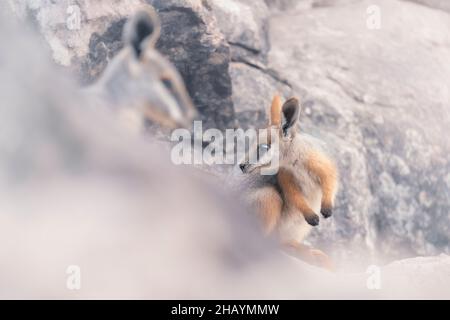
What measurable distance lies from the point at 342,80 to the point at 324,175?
2813mm

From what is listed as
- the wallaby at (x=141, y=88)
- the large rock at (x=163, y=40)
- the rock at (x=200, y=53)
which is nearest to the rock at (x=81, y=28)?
the large rock at (x=163, y=40)

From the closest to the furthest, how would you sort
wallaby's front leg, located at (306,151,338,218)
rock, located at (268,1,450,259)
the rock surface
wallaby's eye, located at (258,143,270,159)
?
1. wallaby's eye, located at (258,143,270,159)
2. wallaby's front leg, located at (306,151,338,218)
3. the rock surface
4. rock, located at (268,1,450,259)

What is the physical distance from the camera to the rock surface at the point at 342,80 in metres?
6.50

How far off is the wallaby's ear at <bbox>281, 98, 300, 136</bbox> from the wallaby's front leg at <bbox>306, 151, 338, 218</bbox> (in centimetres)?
38

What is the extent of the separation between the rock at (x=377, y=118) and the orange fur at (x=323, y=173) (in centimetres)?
163

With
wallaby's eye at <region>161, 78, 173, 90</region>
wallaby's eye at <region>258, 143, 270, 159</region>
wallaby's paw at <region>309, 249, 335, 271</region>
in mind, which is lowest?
wallaby's paw at <region>309, 249, 335, 271</region>

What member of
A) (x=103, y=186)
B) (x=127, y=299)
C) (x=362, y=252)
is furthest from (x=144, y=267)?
(x=362, y=252)

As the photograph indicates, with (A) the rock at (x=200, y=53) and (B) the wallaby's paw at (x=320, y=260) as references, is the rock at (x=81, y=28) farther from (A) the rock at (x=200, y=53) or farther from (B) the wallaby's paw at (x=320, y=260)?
(B) the wallaby's paw at (x=320, y=260)

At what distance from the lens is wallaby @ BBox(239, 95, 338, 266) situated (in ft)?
16.5

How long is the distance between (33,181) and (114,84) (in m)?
1.02

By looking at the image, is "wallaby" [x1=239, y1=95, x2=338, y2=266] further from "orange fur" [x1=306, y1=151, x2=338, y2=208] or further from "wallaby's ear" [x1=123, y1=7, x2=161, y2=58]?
"wallaby's ear" [x1=123, y1=7, x2=161, y2=58]

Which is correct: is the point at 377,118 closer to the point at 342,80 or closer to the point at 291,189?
the point at 342,80

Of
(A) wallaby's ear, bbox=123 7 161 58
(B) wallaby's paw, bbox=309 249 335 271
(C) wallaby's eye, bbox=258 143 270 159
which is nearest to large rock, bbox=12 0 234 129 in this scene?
(C) wallaby's eye, bbox=258 143 270 159

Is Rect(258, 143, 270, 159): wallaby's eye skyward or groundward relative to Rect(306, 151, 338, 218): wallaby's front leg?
skyward
